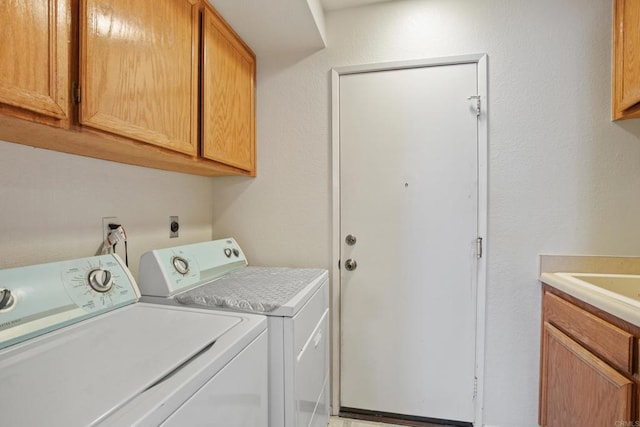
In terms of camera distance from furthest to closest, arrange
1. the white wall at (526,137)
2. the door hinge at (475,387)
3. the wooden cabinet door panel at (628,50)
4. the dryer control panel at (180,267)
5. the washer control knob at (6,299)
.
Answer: the door hinge at (475,387)
the white wall at (526,137)
the wooden cabinet door panel at (628,50)
the dryer control panel at (180,267)
the washer control knob at (6,299)

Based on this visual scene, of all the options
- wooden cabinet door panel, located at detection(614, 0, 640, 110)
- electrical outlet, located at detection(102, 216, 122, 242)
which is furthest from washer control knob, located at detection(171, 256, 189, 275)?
wooden cabinet door panel, located at detection(614, 0, 640, 110)

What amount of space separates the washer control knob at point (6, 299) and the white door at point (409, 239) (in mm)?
1354

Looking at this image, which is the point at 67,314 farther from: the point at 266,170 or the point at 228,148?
the point at 266,170

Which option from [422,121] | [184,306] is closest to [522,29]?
[422,121]

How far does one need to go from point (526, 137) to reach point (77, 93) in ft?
6.24

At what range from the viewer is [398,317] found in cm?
166

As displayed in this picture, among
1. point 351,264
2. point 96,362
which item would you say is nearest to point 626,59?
point 351,264

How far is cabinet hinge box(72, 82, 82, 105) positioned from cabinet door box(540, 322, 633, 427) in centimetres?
189

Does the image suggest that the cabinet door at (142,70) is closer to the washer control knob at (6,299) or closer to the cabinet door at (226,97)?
the cabinet door at (226,97)

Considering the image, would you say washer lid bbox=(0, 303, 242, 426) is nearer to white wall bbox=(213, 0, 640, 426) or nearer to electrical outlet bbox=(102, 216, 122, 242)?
electrical outlet bbox=(102, 216, 122, 242)

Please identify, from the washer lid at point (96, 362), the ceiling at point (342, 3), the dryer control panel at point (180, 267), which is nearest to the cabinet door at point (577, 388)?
the washer lid at point (96, 362)

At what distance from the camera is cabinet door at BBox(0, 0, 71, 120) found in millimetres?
629

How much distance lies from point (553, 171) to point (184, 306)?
73.3 inches

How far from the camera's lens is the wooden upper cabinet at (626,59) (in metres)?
1.28
